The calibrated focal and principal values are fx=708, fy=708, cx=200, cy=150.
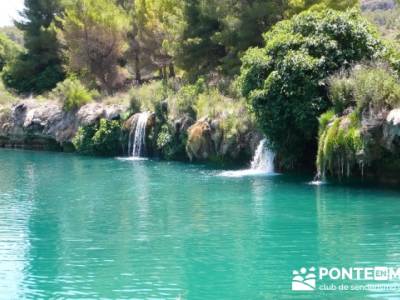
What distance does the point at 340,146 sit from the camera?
30.1 m

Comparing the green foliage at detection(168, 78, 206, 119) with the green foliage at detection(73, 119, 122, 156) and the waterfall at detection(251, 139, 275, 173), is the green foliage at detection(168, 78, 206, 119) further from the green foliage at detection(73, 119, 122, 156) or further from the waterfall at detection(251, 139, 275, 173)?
the waterfall at detection(251, 139, 275, 173)

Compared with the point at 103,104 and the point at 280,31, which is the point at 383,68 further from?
the point at 103,104

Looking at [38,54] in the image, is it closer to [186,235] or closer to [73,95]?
[73,95]

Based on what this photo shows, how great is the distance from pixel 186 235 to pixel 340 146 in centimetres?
1101

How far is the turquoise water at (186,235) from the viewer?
53.9ft

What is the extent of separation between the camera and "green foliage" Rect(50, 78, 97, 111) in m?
55.7

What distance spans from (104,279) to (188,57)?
114 feet

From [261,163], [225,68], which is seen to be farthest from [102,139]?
[261,163]

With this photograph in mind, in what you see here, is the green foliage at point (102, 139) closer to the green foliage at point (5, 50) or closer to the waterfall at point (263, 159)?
the waterfall at point (263, 159)

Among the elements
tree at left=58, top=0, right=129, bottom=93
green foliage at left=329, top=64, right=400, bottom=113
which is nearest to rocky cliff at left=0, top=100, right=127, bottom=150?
tree at left=58, top=0, right=129, bottom=93

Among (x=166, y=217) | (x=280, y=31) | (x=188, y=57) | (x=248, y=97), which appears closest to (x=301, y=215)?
(x=166, y=217)

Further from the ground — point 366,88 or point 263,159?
point 366,88

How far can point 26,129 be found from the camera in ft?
191

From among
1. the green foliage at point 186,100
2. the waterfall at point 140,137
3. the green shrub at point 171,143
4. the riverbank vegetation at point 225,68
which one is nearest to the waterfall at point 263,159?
the riverbank vegetation at point 225,68
